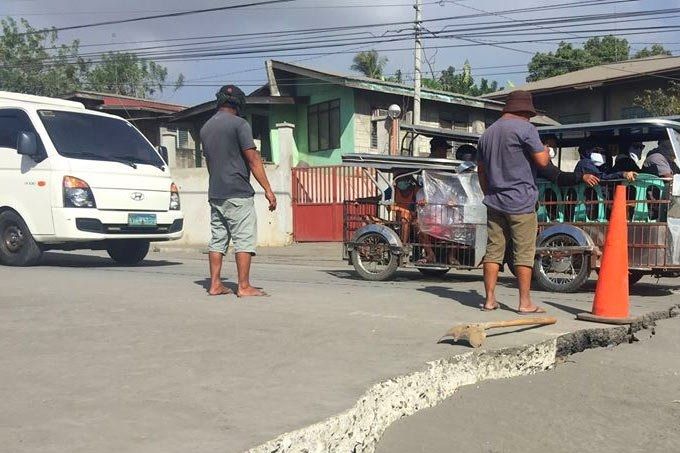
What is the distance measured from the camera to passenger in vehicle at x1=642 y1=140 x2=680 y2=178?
7004mm

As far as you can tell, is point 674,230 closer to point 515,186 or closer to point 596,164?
point 596,164

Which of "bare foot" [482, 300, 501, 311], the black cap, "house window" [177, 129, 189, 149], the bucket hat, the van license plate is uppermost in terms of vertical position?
"house window" [177, 129, 189, 149]

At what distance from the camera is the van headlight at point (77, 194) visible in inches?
319

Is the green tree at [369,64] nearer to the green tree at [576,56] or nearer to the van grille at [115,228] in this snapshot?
the green tree at [576,56]

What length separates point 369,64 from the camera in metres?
37.1

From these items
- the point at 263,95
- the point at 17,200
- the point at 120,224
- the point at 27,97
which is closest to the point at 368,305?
the point at 120,224

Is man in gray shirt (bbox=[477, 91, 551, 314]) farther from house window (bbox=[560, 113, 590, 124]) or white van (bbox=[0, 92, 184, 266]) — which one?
house window (bbox=[560, 113, 590, 124])

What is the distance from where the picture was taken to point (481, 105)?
2339cm

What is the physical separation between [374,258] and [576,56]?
36606 mm

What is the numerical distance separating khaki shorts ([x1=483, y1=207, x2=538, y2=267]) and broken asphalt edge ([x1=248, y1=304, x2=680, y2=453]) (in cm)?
87

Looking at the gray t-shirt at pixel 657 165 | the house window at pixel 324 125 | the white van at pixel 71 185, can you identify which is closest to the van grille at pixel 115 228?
the white van at pixel 71 185

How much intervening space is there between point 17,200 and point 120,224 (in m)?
1.36

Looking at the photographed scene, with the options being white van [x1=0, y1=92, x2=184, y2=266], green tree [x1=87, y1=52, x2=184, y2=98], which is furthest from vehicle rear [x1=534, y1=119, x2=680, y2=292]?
green tree [x1=87, y1=52, x2=184, y2=98]

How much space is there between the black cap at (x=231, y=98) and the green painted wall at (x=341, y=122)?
1365 cm
